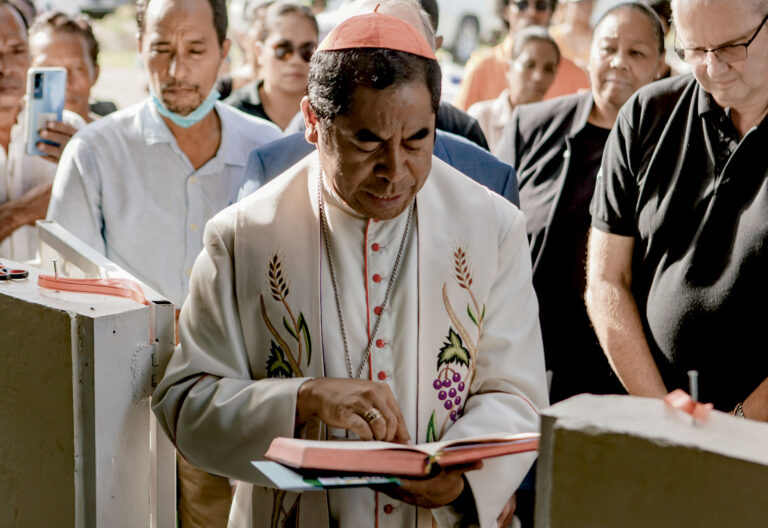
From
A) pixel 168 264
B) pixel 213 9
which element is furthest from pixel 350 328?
pixel 213 9

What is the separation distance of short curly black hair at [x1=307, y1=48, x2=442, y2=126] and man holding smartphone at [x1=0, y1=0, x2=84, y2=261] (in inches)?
96.3

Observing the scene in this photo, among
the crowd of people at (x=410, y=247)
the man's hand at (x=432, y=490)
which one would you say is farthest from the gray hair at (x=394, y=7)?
the man's hand at (x=432, y=490)

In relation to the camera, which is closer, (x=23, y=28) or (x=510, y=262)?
(x=510, y=262)

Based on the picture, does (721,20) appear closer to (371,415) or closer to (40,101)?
(371,415)

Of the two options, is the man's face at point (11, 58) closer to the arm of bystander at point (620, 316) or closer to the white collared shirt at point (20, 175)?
the white collared shirt at point (20, 175)

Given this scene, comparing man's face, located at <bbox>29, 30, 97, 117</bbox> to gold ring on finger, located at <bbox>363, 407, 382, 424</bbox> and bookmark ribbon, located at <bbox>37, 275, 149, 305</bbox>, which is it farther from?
gold ring on finger, located at <bbox>363, 407, 382, 424</bbox>

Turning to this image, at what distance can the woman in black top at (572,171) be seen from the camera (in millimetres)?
3664

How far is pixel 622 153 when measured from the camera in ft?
9.36

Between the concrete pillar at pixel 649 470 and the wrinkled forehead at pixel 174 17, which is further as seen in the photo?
the wrinkled forehead at pixel 174 17

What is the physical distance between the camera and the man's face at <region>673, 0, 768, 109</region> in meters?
2.46

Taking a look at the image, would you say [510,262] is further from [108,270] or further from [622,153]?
[108,270]

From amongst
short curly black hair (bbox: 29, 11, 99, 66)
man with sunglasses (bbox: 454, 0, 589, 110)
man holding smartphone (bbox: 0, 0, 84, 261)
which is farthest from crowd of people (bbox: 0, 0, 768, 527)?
man with sunglasses (bbox: 454, 0, 589, 110)

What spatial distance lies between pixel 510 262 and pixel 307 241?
0.46 metres

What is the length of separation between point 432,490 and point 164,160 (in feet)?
6.61
